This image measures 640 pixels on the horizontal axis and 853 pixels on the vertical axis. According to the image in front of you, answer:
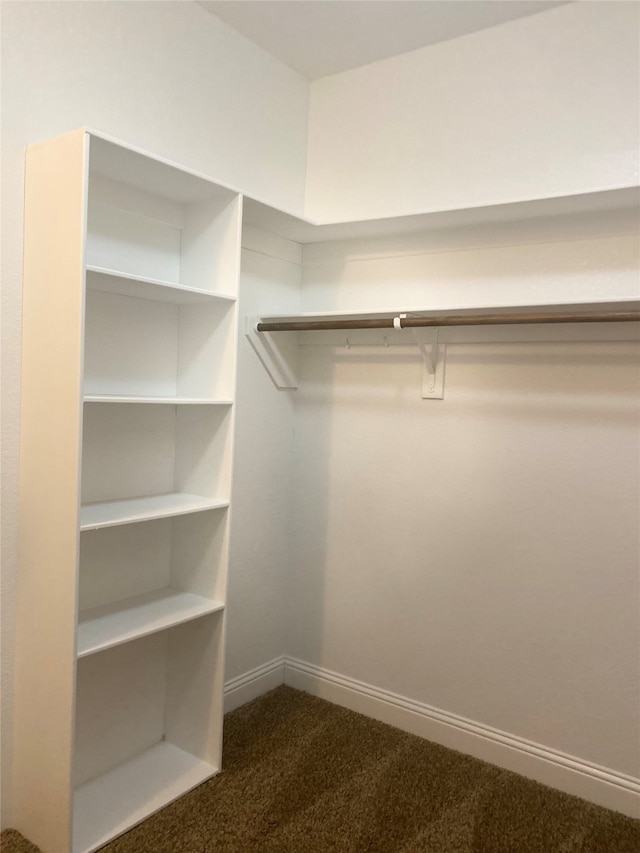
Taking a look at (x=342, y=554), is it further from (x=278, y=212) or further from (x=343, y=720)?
(x=278, y=212)

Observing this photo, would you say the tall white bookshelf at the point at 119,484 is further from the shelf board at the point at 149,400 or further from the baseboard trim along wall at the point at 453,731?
the baseboard trim along wall at the point at 453,731

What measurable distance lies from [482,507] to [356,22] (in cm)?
186

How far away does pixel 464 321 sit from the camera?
223 centimetres

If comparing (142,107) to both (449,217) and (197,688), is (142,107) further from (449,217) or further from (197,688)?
(197,688)

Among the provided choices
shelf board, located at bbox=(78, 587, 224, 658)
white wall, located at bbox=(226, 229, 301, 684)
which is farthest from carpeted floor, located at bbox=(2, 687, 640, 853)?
shelf board, located at bbox=(78, 587, 224, 658)

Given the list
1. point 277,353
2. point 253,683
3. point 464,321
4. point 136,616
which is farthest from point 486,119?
point 253,683

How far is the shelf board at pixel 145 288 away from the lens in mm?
1902

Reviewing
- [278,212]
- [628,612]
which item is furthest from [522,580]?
[278,212]

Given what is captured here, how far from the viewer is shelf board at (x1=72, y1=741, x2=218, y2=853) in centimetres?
202

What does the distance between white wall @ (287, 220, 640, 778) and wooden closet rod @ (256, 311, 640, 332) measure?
19 centimetres

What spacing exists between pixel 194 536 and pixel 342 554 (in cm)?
75

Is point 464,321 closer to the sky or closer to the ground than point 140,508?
closer to the sky

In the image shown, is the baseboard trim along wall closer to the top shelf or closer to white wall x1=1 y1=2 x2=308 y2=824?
white wall x1=1 y1=2 x2=308 y2=824

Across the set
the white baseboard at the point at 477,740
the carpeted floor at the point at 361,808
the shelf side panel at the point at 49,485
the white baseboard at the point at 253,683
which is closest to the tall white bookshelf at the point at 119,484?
the shelf side panel at the point at 49,485
